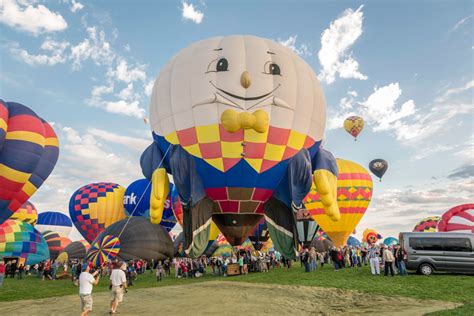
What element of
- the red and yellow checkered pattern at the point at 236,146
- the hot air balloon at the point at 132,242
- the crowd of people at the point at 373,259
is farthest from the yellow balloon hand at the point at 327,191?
the hot air balloon at the point at 132,242

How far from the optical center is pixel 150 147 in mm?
17016

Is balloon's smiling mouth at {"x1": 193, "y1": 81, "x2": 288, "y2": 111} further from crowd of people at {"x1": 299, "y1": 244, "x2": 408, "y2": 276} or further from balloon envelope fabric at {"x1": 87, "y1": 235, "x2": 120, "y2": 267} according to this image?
balloon envelope fabric at {"x1": 87, "y1": 235, "x2": 120, "y2": 267}

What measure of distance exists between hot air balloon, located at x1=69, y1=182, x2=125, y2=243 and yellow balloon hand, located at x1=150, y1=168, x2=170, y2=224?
18.5m

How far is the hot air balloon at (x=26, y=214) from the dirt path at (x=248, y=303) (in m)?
28.2

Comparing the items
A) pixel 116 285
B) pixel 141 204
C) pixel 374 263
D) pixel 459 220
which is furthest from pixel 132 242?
pixel 459 220

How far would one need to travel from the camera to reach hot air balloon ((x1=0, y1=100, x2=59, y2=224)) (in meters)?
19.7

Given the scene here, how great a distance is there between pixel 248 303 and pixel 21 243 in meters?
23.3

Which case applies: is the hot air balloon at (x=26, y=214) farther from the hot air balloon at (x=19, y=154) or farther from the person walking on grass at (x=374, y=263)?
the person walking on grass at (x=374, y=263)

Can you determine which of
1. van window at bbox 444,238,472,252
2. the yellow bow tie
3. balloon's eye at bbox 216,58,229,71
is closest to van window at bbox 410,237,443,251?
van window at bbox 444,238,472,252

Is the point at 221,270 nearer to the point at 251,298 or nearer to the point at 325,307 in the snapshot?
the point at 251,298

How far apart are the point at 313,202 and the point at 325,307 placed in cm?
2205

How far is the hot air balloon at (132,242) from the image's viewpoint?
717 inches

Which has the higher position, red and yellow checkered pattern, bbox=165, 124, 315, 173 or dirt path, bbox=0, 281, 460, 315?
red and yellow checkered pattern, bbox=165, 124, 315, 173

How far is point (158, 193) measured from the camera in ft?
49.8
